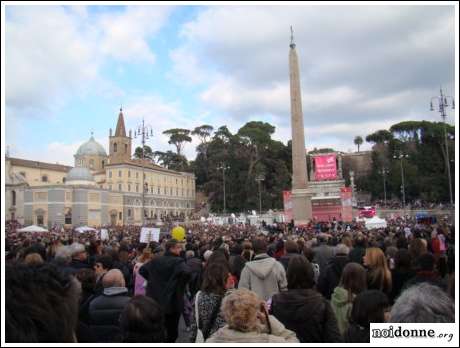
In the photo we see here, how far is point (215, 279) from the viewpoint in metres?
4.10

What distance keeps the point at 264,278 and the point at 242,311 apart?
8.05 ft

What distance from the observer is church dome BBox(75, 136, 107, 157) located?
75750 millimetres

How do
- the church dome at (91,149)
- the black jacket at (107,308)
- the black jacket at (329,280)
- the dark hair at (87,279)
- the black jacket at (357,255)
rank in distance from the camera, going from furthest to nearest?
the church dome at (91,149), the black jacket at (357,255), the black jacket at (329,280), the dark hair at (87,279), the black jacket at (107,308)

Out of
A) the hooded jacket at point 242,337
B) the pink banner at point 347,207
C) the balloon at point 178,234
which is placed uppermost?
the balloon at point 178,234

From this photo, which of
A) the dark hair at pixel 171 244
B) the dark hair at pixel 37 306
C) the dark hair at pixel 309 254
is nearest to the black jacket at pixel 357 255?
the dark hair at pixel 309 254

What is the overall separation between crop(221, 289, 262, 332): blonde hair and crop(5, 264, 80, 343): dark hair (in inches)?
43.0

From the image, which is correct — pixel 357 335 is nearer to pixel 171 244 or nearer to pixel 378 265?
pixel 378 265

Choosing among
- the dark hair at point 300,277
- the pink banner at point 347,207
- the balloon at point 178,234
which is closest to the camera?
the dark hair at point 300,277

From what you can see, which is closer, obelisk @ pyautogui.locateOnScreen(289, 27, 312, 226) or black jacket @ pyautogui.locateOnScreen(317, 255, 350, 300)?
black jacket @ pyautogui.locateOnScreen(317, 255, 350, 300)

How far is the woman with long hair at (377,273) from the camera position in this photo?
4875 mm

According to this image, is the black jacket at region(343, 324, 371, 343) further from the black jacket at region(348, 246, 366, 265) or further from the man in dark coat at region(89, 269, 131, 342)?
the black jacket at region(348, 246, 366, 265)

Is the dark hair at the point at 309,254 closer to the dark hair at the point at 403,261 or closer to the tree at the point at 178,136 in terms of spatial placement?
the dark hair at the point at 403,261

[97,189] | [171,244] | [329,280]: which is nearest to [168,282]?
[171,244]

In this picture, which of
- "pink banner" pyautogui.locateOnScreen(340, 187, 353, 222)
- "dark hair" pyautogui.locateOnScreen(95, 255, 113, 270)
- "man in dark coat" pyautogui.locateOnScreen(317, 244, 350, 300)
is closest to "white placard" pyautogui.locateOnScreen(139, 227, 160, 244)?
"dark hair" pyautogui.locateOnScreen(95, 255, 113, 270)
